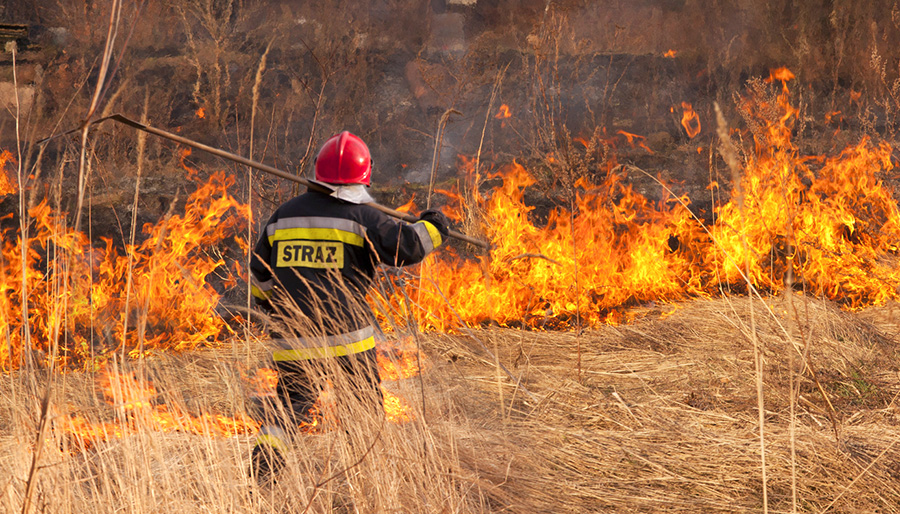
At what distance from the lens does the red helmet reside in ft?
9.60

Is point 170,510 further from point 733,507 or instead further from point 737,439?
point 737,439

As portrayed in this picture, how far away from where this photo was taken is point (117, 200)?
7273mm

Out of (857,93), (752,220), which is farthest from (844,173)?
(857,93)

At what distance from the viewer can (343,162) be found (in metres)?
2.93

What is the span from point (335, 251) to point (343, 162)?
1.34ft

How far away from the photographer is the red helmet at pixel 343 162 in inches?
115

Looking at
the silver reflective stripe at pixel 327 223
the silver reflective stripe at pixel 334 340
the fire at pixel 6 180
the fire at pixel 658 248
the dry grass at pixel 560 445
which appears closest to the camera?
the dry grass at pixel 560 445

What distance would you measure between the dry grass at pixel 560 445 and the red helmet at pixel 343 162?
0.89 metres

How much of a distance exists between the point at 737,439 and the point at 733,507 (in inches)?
25.1

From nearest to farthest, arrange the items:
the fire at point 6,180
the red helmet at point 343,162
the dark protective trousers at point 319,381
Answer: the dark protective trousers at point 319,381
the red helmet at point 343,162
the fire at point 6,180

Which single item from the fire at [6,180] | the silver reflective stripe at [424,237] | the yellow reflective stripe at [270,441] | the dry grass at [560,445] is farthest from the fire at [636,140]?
the yellow reflective stripe at [270,441]

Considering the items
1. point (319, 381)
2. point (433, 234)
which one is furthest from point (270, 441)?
point (433, 234)

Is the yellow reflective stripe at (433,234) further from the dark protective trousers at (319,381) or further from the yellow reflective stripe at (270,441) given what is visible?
the yellow reflective stripe at (270,441)

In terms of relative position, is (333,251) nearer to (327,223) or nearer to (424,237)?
(327,223)
